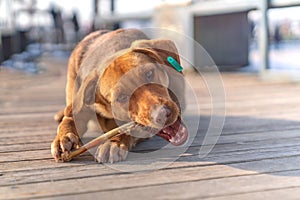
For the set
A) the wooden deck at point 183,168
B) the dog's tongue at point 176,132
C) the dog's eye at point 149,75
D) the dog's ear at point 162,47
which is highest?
the dog's ear at point 162,47

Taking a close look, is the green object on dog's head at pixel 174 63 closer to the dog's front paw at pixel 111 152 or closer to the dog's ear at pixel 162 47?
the dog's ear at pixel 162 47

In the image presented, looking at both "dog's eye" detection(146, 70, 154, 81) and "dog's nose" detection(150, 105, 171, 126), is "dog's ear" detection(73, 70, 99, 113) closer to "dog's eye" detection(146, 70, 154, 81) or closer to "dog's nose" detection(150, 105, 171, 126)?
"dog's eye" detection(146, 70, 154, 81)

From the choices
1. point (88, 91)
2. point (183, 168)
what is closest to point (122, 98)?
point (88, 91)

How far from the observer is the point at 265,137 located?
231cm

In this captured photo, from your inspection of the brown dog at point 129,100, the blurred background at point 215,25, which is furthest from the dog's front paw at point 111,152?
the blurred background at point 215,25

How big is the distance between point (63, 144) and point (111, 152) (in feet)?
0.71

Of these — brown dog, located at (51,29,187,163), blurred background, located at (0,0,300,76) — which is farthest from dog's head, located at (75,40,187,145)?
blurred background, located at (0,0,300,76)

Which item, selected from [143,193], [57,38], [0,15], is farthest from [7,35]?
[143,193]

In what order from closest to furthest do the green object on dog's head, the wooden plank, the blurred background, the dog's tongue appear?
the wooden plank
the dog's tongue
the green object on dog's head
the blurred background

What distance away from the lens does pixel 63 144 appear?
1.94m

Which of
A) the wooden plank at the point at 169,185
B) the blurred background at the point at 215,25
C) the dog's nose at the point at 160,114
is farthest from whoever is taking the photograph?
the blurred background at the point at 215,25

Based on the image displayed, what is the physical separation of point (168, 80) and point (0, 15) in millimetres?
7881

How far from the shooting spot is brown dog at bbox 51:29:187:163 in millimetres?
1773

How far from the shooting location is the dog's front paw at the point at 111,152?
1.87 metres
